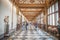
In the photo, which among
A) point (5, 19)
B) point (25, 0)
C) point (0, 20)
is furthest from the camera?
point (25, 0)

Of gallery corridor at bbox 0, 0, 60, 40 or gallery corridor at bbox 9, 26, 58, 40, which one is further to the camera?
gallery corridor at bbox 0, 0, 60, 40

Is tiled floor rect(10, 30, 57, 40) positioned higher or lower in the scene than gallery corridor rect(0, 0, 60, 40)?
lower

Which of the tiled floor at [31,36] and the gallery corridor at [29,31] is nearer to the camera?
the tiled floor at [31,36]

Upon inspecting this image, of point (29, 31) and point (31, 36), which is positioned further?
point (29, 31)

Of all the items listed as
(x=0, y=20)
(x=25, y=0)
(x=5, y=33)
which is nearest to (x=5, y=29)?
(x=5, y=33)

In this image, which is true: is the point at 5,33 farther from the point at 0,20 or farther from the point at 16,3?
the point at 16,3

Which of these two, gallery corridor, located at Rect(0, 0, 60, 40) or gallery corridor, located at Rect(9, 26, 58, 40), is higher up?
gallery corridor, located at Rect(0, 0, 60, 40)

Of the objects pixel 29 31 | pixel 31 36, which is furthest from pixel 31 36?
pixel 29 31

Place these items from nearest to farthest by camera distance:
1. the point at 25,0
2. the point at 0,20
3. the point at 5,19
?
the point at 0,20, the point at 5,19, the point at 25,0

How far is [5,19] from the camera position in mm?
10898

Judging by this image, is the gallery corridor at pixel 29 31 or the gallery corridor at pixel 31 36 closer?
the gallery corridor at pixel 31 36

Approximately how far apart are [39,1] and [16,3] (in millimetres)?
3296

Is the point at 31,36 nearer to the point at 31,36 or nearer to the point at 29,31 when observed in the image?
the point at 31,36

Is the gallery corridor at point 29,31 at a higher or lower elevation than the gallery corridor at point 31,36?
higher
